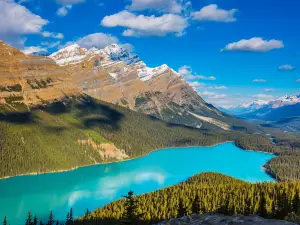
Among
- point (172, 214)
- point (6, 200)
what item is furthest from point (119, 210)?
point (6, 200)

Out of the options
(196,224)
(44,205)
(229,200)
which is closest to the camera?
(196,224)

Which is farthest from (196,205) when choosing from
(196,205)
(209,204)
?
(209,204)

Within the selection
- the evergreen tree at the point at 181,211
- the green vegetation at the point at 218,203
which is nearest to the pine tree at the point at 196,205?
the green vegetation at the point at 218,203

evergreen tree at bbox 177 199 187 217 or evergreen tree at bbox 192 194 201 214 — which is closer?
evergreen tree at bbox 192 194 201 214

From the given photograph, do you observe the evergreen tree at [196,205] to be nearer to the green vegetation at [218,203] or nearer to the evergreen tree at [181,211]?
the green vegetation at [218,203]

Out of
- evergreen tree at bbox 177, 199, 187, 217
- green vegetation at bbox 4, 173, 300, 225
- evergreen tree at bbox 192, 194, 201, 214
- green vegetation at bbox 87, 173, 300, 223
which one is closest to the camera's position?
green vegetation at bbox 87, 173, 300, 223

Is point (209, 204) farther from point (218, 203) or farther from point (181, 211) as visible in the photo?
point (181, 211)

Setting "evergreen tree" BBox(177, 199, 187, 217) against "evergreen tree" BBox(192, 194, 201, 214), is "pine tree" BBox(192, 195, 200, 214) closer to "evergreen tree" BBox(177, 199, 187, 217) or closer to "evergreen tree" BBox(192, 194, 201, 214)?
"evergreen tree" BBox(192, 194, 201, 214)

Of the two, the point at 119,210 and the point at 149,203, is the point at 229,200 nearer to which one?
the point at 149,203

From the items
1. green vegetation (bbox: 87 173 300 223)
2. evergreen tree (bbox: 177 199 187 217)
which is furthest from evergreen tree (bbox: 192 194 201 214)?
evergreen tree (bbox: 177 199 187 217)
